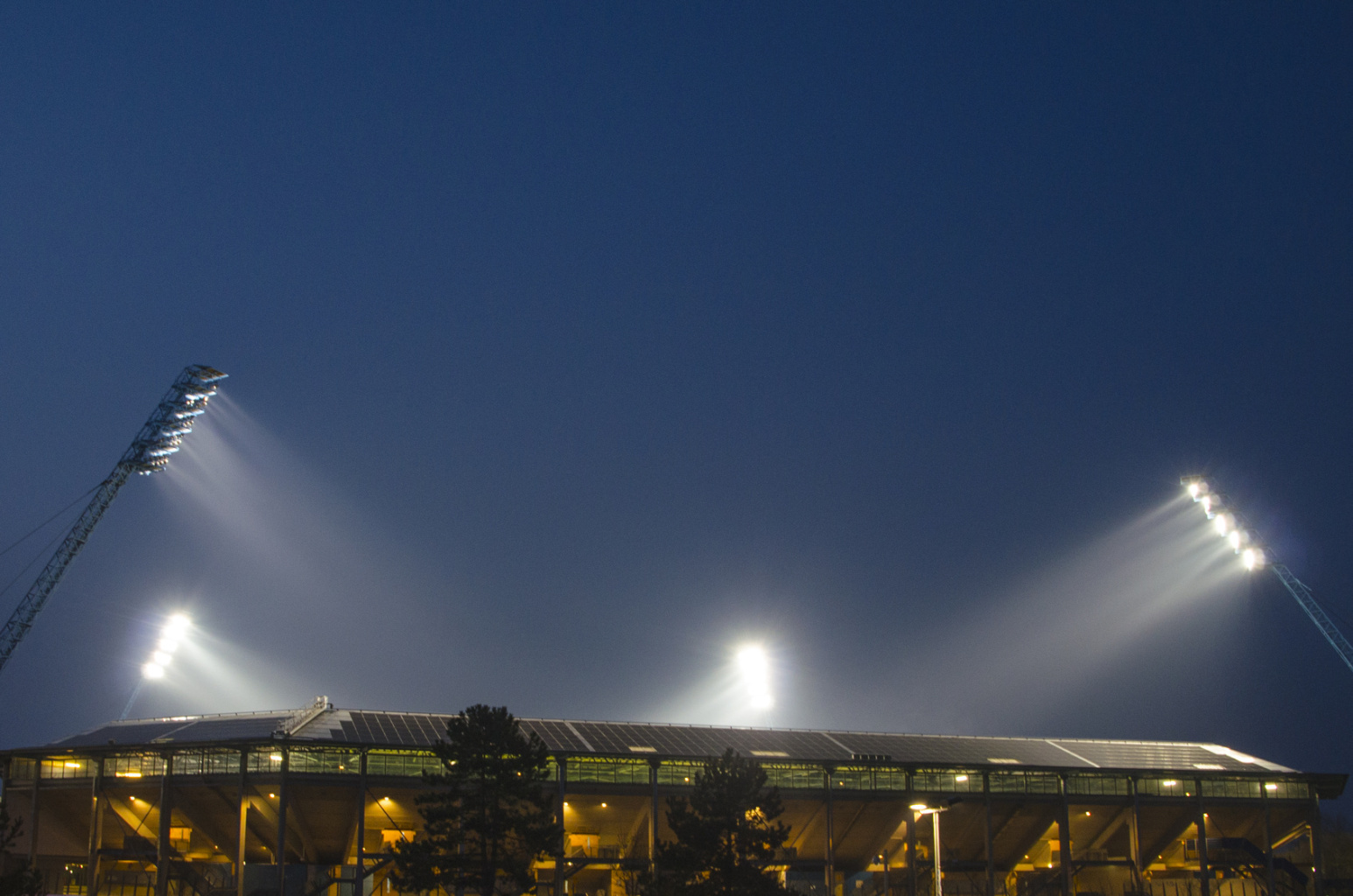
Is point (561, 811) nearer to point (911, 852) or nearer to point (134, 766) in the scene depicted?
point (911, 852)

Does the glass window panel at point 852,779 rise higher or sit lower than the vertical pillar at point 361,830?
higher

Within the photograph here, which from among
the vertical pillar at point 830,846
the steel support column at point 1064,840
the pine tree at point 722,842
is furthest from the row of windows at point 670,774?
the pine tree at point 722,842

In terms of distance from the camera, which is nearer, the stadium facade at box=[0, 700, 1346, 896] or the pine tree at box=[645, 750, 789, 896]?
the pine tree at box=[645, 750, 789, 896]

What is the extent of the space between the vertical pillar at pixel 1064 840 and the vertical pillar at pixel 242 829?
170ft

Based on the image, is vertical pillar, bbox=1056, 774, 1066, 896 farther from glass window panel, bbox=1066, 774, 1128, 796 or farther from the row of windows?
the row of windows

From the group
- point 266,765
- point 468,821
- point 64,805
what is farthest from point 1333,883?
point 64,805

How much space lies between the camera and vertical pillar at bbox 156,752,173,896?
65312 millimetres

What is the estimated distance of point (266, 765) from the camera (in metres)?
66.6

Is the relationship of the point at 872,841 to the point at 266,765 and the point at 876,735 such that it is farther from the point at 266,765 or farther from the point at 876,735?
the point at 266,765

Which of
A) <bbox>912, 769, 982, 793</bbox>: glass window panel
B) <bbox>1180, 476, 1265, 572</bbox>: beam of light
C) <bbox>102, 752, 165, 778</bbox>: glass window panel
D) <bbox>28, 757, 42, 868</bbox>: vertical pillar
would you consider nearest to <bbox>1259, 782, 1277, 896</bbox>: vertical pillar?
<bbox>1180, 476, 1265, 572</bbox>: beam of light

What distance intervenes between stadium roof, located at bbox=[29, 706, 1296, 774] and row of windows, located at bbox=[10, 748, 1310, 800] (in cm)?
78

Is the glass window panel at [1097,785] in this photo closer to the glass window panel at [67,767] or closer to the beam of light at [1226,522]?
the beam of light at [1226,522]

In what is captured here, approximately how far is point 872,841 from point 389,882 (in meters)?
32.6

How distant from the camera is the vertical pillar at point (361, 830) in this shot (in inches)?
2554
